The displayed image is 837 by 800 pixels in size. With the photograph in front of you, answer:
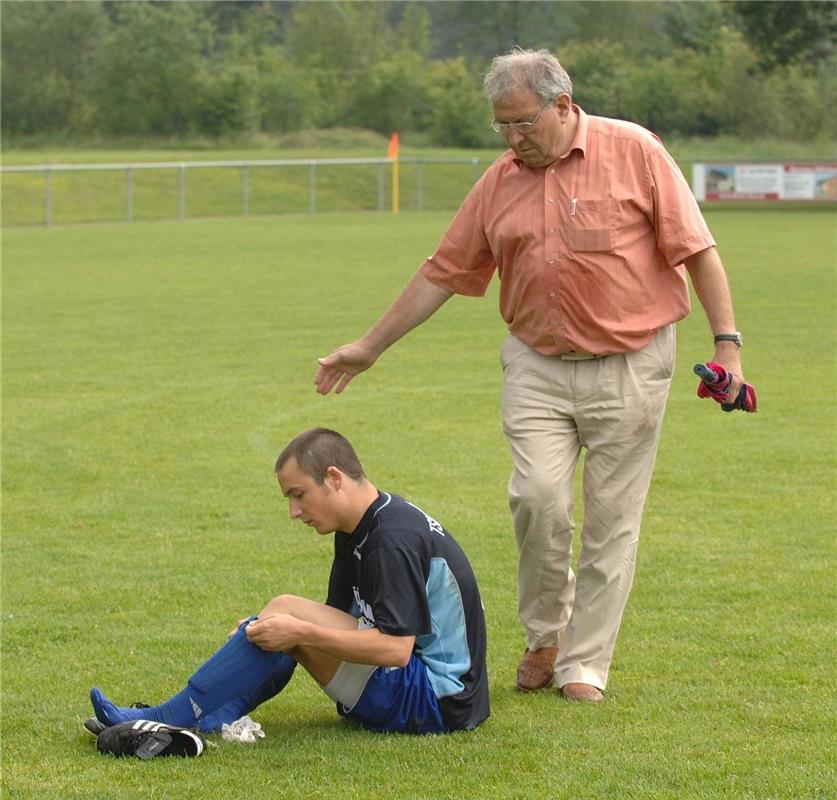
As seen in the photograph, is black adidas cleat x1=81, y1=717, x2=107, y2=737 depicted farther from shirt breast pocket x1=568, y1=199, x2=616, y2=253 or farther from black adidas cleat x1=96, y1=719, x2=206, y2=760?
shirt breast pocket x1=568, y1=199, x2=616, y2=253

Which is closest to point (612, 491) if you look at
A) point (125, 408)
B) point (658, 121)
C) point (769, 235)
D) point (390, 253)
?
point (125, 408)

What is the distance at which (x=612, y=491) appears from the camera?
5.63 m

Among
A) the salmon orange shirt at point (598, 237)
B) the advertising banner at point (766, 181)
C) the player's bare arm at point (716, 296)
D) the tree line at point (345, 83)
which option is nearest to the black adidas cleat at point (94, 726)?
the salmon orange shirt at point (598, 237)

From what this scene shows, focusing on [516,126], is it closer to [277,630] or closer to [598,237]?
[598,237]

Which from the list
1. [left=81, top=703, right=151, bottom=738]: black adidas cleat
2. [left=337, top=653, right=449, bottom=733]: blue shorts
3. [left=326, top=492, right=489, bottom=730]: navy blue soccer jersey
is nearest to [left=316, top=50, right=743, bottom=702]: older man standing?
[left=326, top=492, right=489, bottom=730]: navy blue soccer jersey

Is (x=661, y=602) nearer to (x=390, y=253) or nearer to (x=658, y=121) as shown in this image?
(x=390, y=253)

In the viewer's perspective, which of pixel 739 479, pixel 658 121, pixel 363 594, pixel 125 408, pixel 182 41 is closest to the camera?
pixel 363 594

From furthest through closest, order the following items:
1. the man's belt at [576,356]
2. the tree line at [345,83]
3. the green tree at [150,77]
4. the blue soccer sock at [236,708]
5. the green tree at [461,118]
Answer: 1. the green tree at [150,77]
2. the green tree at [461,118]
3. the tree line at [345,83]
4. the man's belt at [576,356]
5. the blue soccer sock at [236,708]

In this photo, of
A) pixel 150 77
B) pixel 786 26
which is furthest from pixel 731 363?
pixel 150 77

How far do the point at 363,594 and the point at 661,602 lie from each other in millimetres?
2399

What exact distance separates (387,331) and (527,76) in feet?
3.75

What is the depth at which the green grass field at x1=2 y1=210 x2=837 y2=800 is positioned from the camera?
16.0 feet

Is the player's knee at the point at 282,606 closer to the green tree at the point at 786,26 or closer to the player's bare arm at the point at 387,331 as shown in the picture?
the player's bare arm at the point at 387,331

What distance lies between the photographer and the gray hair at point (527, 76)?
5.18 metres
